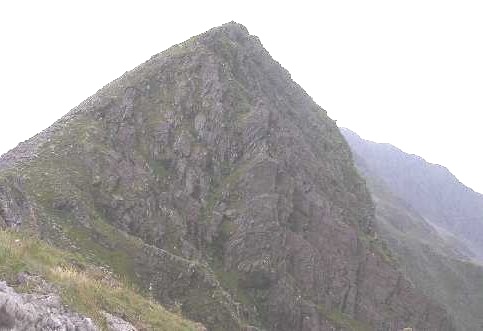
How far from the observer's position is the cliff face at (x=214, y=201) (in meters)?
52.4

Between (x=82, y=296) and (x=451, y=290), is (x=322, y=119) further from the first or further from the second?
(x=82, y=296)

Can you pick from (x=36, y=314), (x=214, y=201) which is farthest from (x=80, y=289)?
(x=214, y=201)

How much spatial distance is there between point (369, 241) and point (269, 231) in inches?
1007

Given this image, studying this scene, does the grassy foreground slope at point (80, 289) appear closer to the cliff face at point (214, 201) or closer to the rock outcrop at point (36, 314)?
the rock outcrop at point (36, 314)

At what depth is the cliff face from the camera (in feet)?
172

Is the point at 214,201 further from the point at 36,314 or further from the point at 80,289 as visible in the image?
the point at 36,314

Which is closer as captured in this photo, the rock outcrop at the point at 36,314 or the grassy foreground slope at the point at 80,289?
the rock outcrop at the point at 36,314

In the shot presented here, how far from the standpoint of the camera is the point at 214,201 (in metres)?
70.3

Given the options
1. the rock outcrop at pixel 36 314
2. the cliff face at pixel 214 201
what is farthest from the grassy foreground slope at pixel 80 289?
the cliff face at pixel 214 201

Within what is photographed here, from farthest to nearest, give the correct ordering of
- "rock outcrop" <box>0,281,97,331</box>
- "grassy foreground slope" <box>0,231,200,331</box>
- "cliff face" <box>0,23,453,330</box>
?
"cliff face" <box>0,23,453,330</box>, "grassy foreground slope" <box>0,231,200,331</box>, "rock outcrop" <box>0,281,97,331</box>

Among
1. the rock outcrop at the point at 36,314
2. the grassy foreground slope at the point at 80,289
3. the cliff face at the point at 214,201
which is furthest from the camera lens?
the cliff face at the point at 214,201

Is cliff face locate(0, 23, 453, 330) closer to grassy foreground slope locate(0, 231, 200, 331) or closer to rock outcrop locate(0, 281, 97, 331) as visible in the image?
grassy foreground slope locate(0, 231, 200, 331)

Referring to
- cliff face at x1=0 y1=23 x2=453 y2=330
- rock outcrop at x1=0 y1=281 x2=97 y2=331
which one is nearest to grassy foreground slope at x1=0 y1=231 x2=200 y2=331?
rock outcrop at x1=0 y1=281 x2=97 y2=331

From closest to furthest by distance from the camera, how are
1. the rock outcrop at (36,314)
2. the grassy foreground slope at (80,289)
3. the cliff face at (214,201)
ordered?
the rock outcrop at (36,314)
the grassy foreground slope at (80,289)
the cliff face at (214,201)
